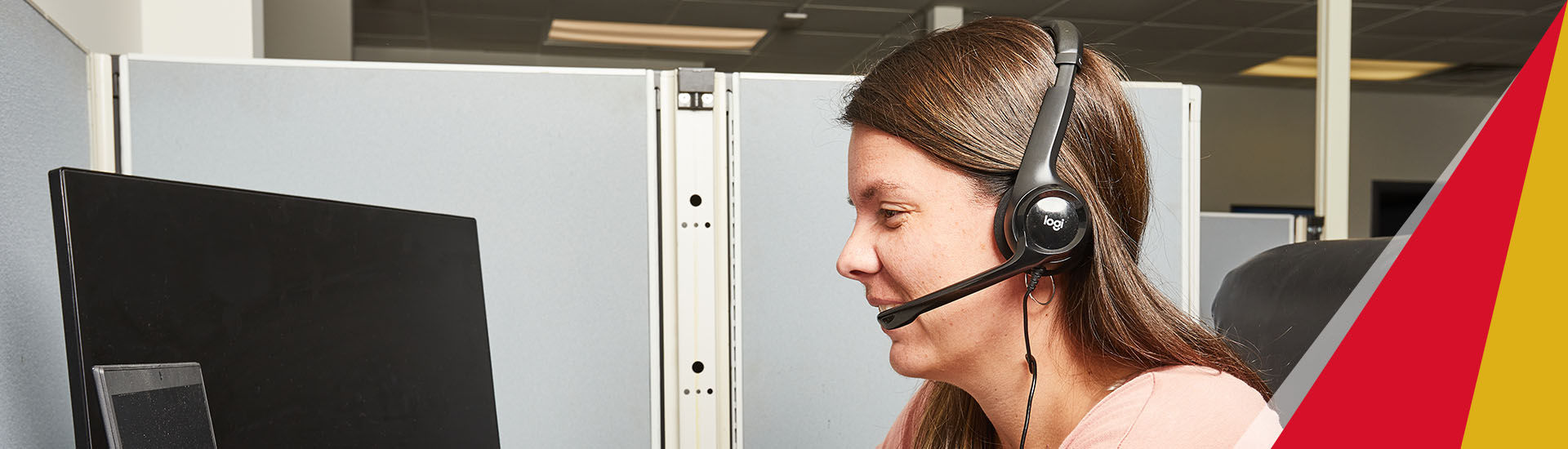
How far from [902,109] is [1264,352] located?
0.52 metres

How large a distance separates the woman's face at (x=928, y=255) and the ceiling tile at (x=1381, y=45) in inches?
212

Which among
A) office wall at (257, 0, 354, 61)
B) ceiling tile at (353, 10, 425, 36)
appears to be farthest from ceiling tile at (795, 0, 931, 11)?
office wall at (257, 0, 354, 61)

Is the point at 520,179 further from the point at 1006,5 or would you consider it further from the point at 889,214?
the point at 1006,5

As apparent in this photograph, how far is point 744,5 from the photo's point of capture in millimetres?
4543

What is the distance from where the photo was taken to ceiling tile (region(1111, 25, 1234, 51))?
504 centimetres

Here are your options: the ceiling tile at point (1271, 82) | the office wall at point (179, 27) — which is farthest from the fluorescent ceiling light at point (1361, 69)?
the office wall at point (179, 27)

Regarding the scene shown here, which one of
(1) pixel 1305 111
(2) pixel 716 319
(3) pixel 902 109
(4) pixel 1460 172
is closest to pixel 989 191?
(3) pixel 902 109

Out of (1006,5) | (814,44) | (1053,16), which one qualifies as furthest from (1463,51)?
(814,44)

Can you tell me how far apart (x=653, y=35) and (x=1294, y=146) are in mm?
4205

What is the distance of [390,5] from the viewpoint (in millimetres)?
4539

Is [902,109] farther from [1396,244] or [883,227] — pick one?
[1396,244]

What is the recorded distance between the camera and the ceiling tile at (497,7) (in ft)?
14.7

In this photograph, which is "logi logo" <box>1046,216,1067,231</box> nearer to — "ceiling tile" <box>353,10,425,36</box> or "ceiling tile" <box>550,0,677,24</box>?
"ceiling tile" <box>550,0,677,24</box>

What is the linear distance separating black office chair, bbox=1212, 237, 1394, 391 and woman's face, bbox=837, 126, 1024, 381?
0.35m
